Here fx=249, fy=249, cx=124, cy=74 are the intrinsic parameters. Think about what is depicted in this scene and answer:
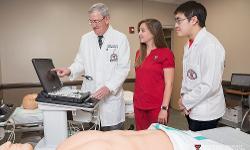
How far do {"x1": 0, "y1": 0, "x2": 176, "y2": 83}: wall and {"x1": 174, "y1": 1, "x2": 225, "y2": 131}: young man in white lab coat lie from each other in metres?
2.90

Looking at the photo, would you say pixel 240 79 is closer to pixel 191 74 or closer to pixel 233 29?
pixel 233 29

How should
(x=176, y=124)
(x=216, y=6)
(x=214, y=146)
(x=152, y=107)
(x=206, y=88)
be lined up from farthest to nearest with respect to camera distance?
(x=216, y=6) → (x=176, y=124) → (x=152, y=107) → (x=206, y=88) → (x=214, y=146)

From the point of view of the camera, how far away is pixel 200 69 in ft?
5.37

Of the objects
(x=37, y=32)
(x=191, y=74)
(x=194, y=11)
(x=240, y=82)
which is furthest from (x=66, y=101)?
(x=240, y=82)

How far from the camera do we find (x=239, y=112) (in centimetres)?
381

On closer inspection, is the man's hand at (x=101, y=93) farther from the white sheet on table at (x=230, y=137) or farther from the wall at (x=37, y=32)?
the wall at (x=37, y=32)

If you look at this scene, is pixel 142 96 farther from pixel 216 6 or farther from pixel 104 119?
pixel 216 6

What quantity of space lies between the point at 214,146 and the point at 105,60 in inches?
45.3

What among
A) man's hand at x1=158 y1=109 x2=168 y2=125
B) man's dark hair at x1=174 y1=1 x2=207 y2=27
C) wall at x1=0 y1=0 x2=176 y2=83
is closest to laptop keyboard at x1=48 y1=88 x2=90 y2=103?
man's hand at x1=158 y1=109 x2=168 y2=125

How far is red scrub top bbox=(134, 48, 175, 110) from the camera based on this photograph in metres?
1.95

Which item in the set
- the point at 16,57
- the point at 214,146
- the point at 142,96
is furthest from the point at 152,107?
the point at 16,57

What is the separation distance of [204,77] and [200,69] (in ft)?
0.21

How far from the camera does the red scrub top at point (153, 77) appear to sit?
1948mm

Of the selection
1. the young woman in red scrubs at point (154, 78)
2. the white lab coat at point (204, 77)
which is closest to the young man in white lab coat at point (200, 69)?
the white lab coat at point (204, 77)
